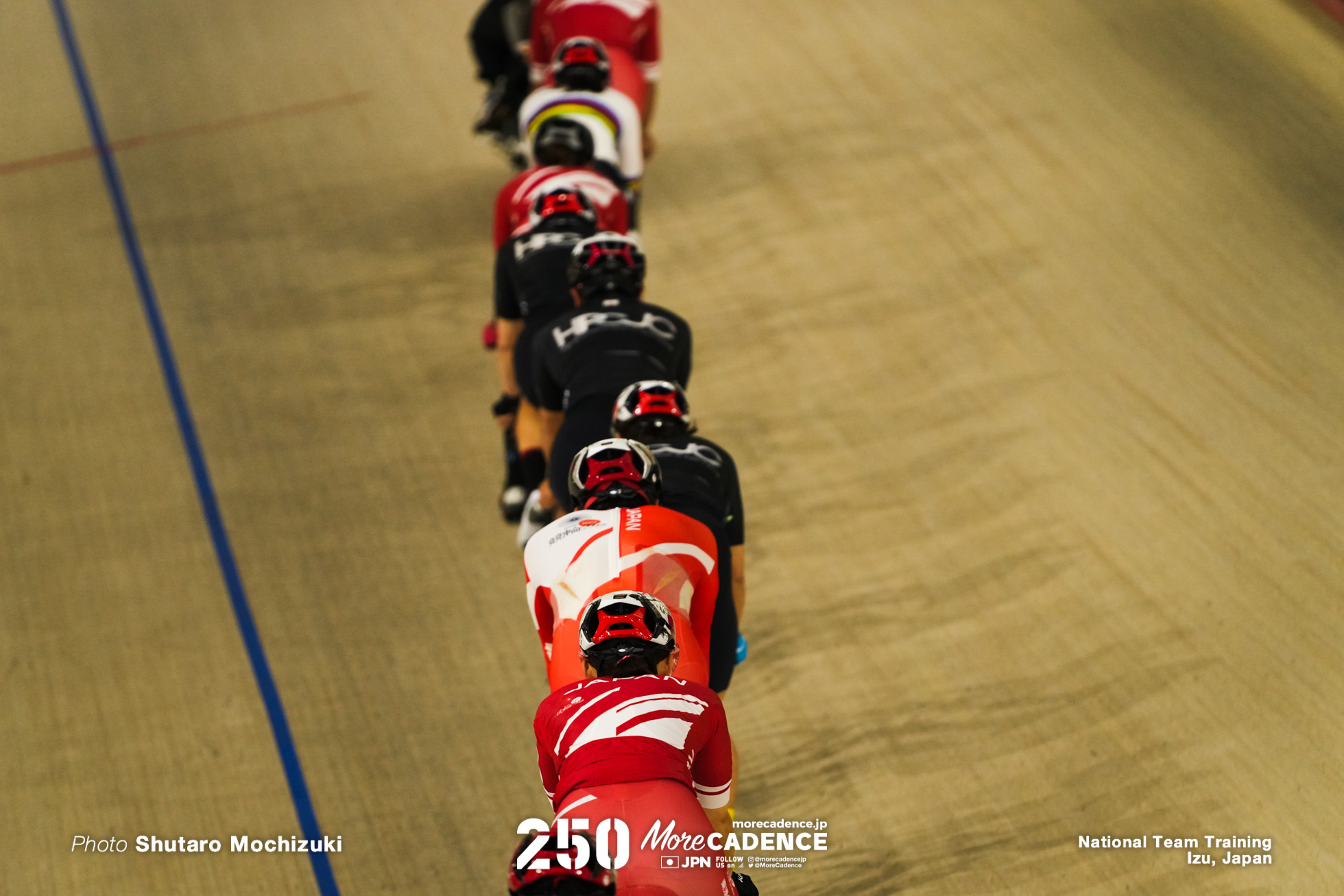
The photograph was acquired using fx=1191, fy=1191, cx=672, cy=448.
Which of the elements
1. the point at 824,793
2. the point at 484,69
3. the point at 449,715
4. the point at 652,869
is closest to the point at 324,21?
the point at 484,69

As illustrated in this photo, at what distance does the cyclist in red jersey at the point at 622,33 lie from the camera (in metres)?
4.74

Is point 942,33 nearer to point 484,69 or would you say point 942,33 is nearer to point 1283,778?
point 484,69

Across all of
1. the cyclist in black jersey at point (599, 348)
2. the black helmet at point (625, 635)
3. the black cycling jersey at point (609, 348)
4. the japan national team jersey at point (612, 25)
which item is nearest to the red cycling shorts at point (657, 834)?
the black helmet at point (625, 635)

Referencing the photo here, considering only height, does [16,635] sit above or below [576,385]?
below

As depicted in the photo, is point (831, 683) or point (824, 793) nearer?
point (824, 793)

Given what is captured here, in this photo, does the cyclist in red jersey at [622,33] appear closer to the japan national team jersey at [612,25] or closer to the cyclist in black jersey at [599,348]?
the japan national team jersey at [612,25]

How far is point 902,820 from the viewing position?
10.2ft

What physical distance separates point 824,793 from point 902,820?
Answer: 0.70 ft

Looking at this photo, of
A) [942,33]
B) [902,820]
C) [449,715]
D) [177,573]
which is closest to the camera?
[902,820]

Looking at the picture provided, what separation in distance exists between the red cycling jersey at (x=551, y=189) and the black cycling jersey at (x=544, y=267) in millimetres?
109

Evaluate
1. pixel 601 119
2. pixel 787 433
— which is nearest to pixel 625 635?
pixel 787 433

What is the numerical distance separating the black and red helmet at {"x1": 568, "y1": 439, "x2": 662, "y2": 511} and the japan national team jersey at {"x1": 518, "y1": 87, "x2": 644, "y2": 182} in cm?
164

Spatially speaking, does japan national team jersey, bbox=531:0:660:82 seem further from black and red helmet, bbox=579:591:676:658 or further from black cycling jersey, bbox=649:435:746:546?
black and red helmet, bbox=579:591:676:658

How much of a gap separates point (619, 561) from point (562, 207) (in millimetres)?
1565
